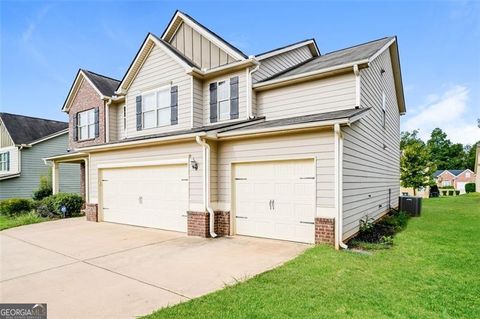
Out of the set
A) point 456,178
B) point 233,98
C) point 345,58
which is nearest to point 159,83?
point 233,98

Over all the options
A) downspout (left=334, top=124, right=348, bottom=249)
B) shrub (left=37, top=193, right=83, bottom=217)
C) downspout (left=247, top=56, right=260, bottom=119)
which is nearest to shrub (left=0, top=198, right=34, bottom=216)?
shrub (left=37, top=193, right=83, bottom=217)

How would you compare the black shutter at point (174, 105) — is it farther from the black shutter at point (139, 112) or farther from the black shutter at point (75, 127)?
the black shutter at point (75, 127)

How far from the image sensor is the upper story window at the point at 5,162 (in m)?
21.8

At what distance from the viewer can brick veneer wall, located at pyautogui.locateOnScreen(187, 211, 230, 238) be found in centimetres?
848

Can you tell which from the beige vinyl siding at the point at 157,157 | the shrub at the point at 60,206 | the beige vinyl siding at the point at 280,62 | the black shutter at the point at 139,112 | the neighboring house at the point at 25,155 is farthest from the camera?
the neighboring house at the point at 25,155

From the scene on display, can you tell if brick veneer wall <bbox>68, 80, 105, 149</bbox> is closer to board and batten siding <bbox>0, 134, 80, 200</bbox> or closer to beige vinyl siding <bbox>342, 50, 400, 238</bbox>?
board and batten siding <bbox>0, 134, 80, 200</bbox>

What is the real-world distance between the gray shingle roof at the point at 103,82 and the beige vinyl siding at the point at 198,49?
557cm

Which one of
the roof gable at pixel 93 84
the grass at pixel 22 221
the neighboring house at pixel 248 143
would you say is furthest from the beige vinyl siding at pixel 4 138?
the neighboring house at pixel 248 143

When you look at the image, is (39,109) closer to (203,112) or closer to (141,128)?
(141,128)

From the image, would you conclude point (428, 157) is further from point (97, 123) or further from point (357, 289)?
point (357, 289)

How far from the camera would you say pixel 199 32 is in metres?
11.8

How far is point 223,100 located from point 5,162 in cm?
2092

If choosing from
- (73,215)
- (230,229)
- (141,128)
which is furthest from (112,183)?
(230,229)

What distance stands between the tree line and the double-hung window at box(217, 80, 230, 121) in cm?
2786
